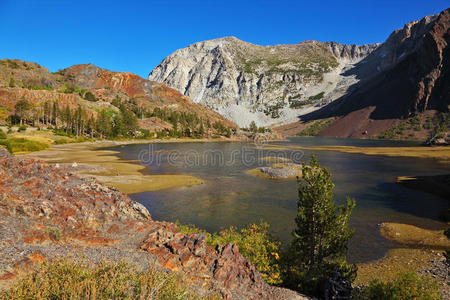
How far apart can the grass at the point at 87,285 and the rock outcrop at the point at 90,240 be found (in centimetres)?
122

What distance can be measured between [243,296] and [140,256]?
16.9 ft

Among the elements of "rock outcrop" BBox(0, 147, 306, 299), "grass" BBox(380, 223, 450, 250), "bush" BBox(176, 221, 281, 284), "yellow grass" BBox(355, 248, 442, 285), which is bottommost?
"yellow grass" BBox(355, 248, 442, 285)

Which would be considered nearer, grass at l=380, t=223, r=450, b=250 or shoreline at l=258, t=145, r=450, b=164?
grass at l=380, t=223, r=450, b=250

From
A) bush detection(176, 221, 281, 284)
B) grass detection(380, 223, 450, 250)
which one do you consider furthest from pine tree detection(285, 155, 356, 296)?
grass detection(380, 223, 450, 250)

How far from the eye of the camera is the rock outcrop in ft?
34.0

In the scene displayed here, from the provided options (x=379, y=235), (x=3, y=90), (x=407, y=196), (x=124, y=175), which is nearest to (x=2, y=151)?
(x=124, y=175)

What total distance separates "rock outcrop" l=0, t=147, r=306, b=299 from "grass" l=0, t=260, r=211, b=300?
122cm

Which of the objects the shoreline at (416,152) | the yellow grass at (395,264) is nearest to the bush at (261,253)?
the yellow grass at (395,264)

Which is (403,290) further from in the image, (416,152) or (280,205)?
(416,152)

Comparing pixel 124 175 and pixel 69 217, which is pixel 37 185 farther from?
pixel 124 175

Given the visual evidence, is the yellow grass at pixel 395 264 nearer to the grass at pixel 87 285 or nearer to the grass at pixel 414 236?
the grass at pixel 414 236

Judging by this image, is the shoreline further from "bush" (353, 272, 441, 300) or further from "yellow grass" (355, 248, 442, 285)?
"bush" (353, 272, 441, 300)

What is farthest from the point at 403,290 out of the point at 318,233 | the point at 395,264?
the point at 395,264

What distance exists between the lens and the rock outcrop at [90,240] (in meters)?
10.4
